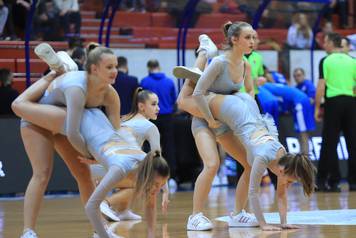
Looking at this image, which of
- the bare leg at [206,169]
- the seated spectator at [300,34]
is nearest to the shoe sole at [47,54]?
the bare leg at [206,169]

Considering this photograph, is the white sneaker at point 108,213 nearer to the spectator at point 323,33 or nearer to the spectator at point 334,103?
the spectator at point 334,103

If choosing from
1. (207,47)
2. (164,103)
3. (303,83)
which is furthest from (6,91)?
(303,83)

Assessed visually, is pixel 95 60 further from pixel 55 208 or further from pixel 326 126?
pixel 326 126

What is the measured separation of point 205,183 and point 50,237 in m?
1.46

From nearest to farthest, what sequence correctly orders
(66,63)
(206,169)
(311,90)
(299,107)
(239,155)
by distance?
(66,63) < (206,169) < (239,155) < (299,107) < (311,90)

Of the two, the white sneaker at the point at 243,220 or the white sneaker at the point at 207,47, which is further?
the white sneaker at the point at 207,47

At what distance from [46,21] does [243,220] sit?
20.7 feet

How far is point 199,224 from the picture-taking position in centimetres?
811

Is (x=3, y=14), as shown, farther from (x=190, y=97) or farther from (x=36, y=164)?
(x=36, y=164)

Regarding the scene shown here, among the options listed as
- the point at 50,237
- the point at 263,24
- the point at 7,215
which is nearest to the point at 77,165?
the point at 50,237

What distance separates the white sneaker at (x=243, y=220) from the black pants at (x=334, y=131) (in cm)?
465

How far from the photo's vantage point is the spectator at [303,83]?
52.7 ft

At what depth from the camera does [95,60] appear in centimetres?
693

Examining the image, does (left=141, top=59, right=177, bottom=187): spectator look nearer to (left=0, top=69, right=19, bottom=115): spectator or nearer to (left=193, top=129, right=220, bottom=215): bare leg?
(left=0, top=69, right=19, bottom=115): spectator
